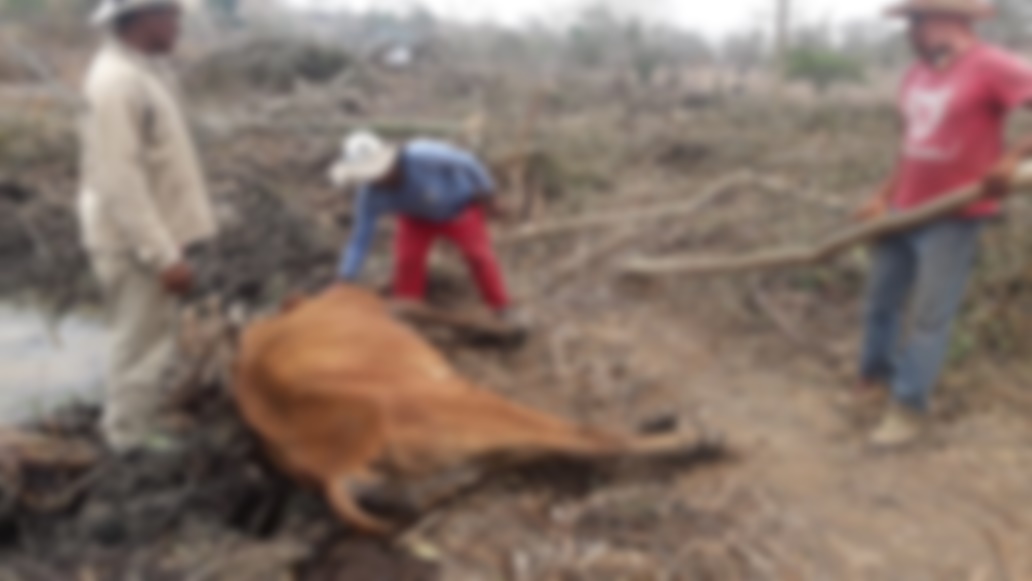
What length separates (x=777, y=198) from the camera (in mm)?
7801

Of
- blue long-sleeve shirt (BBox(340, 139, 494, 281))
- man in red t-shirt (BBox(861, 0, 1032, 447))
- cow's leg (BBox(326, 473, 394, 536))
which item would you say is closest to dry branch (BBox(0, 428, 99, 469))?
cow's leg (BBox(326, 473, 394, 536))

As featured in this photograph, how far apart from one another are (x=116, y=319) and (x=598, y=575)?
214 cm

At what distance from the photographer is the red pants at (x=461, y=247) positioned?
5418mm

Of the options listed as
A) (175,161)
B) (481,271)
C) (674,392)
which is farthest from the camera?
(481,271)

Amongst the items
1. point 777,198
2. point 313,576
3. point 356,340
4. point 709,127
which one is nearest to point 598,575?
point 313,576

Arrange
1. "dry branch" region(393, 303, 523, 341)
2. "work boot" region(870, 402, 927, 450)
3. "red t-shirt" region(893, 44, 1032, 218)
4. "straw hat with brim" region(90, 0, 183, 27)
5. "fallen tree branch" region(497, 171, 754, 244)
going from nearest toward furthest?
"straw hat with brim" region(90, 0, 183, 27) < "red t-shirt" region(893, 44, 1032, 218) < "work boot" region(870, 402, 927, 450) < "dry branch" region(393, 303, 523, 341) < "fallen tree branch" region(497, 171, 754, 244)

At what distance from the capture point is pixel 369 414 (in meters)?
3.42

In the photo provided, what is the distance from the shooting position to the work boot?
4180 millimetres

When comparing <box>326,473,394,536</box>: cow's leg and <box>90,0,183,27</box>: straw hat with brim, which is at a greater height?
<box>90,0,183,27</box>: straw hat with brim

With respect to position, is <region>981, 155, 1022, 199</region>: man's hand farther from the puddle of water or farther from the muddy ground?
the puddle of water

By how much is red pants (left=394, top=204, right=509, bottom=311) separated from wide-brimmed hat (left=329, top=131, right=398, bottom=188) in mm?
512

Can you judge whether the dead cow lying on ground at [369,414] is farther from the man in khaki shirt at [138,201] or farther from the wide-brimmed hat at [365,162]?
the wide-brimmed hat at [365,162]

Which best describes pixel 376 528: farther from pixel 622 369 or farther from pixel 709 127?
pixel 709 127

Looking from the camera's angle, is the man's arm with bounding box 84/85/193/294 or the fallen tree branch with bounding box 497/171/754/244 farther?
the fallen tree branch with bounding box 497/171/754/244
